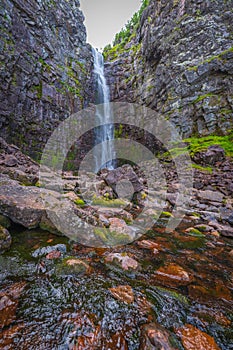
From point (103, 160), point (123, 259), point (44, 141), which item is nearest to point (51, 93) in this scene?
point (44, 141)

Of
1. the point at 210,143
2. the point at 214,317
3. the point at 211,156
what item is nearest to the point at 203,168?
the point at 211,156

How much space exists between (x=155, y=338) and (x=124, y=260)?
4.42 ft

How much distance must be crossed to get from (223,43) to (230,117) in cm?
834

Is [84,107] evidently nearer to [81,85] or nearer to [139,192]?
[81,85]

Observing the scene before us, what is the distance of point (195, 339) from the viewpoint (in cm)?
162

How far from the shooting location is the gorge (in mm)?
1763

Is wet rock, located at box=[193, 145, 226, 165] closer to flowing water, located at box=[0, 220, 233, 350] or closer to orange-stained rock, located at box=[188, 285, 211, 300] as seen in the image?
flowing water, located at box=[0, 220, 233, 350]

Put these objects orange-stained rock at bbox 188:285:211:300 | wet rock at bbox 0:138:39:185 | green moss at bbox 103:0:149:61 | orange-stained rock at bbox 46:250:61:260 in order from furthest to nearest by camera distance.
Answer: green moss at bbox 103:0:149:61, wet rock at bbox 0:138:39:185, orange-stained rock at bbox 46:250:61:260, orange-stained rock at bbox 188:285:211:300

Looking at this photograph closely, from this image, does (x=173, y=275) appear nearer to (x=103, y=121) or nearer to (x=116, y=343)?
(x=116, y=343)

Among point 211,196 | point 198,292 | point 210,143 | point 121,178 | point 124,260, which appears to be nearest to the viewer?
point 198,292

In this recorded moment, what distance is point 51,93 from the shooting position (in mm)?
17391

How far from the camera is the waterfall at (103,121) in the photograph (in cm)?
2450

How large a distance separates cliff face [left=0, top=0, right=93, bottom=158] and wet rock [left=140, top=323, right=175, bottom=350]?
15097 millimetres

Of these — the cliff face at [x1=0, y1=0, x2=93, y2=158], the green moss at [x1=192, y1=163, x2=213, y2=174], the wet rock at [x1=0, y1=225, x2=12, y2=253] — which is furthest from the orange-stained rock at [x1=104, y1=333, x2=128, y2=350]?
the cliff face at [x1=0, y1=0, x2=93, y2=158]
